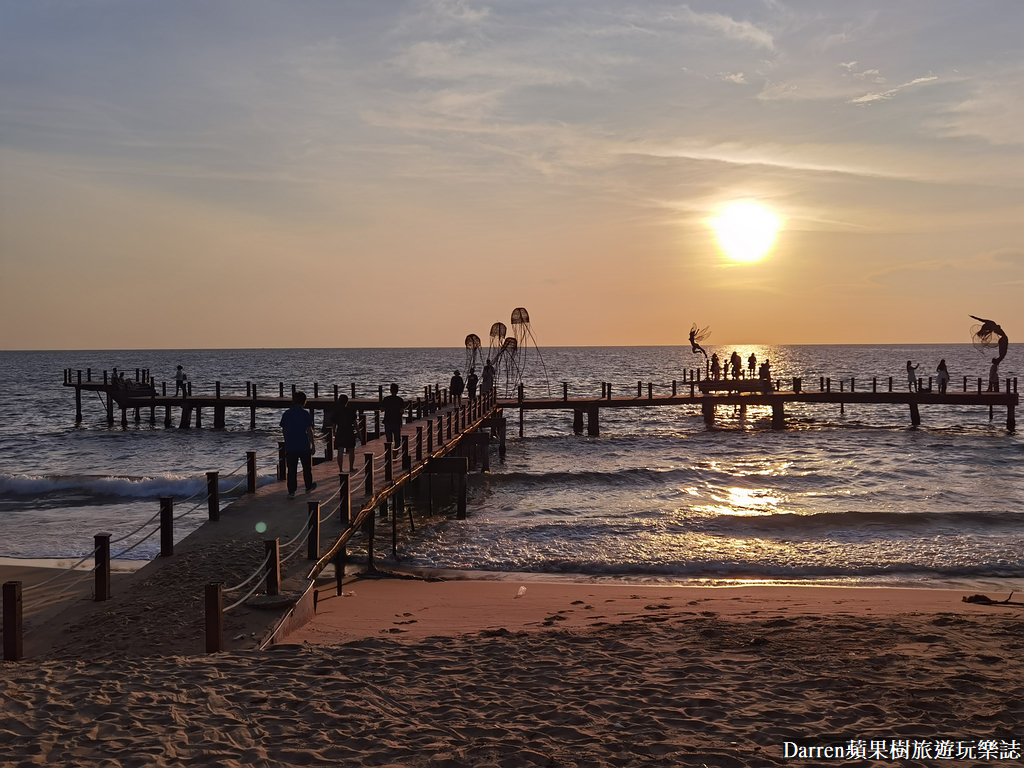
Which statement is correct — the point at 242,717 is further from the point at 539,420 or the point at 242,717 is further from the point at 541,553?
the point at 539,420

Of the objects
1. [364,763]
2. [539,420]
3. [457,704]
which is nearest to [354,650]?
[457,704]

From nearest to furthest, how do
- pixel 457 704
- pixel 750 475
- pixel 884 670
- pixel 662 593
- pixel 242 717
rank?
pixel 242 717, pixel 457 704, pixel 884 670, pixel 662 593, pixel 750 475

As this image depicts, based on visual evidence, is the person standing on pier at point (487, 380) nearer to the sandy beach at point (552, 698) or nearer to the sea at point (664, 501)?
the sea at point (664, 501)

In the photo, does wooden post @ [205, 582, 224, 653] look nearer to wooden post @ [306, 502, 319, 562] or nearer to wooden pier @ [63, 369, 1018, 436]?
wooden post @ [306, 502, 319, 562]

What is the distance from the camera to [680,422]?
181 feet

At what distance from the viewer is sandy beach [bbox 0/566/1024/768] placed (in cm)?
623

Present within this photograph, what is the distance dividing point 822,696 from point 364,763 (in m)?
4.28

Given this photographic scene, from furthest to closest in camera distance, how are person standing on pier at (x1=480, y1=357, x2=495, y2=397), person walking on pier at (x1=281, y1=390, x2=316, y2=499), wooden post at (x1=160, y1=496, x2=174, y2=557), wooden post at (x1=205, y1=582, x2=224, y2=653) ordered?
person standing on pier at (x1=480, y1=357, x2=495, y2=397) < person walking on pier at (x1=281, y1=390, x2=316, y2=499) < wooden post at (x1=160, y1=496, x2=174, y2=557) < wooden post at (x1=205, y1=582, x2=224, y2=653)

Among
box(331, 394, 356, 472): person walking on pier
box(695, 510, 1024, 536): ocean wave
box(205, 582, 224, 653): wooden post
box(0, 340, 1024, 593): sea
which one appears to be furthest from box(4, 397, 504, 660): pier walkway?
box(695, 510, 1024, 536): ocean wave

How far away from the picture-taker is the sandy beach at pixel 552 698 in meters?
6.23

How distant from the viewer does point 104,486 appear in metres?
27.5

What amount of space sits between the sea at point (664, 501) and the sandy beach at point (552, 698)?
489 cm

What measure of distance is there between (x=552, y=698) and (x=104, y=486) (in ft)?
81.1

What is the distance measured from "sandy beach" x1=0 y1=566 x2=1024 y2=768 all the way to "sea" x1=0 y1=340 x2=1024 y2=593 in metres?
4.89
